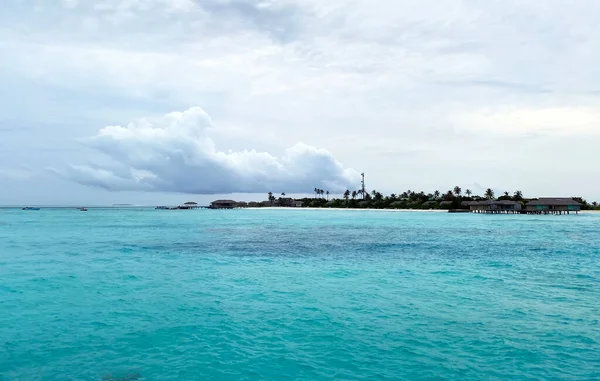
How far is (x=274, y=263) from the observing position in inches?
1115

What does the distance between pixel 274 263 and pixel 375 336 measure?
52.9 feet

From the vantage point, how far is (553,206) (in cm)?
12044

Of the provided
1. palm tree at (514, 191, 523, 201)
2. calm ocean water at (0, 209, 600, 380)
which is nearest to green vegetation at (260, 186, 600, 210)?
palm tree at (514, 191, 523, 201)

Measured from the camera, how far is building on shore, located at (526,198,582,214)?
11626 centimetres

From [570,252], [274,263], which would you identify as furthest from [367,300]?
[570,252]

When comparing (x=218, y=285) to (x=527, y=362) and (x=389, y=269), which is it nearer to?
(x=389, y=269)

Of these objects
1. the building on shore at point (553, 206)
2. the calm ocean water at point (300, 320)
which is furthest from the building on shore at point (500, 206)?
the calm ocean water at point (300, 320)

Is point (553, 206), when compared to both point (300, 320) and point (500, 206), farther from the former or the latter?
point (300, 320)

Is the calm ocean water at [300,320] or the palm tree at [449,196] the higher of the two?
the palm tree at [449,196]

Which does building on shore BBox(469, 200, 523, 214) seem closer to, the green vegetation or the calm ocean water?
the green vegetation

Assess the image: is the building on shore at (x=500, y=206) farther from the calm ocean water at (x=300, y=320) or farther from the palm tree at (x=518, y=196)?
the calm ocean water at (x=300, y=320)

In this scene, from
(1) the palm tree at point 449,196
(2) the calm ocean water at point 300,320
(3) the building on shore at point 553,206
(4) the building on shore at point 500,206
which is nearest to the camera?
(2) the calm ocean water at point 300,320

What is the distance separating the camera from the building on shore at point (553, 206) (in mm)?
116262

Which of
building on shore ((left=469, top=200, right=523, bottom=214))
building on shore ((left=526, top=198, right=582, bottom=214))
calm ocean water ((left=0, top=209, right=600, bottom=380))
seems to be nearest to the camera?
calm ocean water ((left=0, top=209, right=600, bottom=380))
